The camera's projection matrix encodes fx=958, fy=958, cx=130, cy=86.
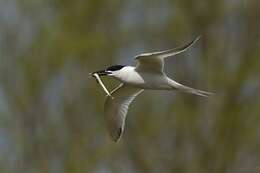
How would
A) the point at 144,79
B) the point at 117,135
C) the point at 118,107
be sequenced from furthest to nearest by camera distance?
the point at 118,107
the point at 117,135
the point at 144,79

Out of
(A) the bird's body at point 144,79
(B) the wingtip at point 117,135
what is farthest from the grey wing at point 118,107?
(A) the bird's body at point 144,79

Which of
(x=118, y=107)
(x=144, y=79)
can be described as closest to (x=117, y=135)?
(x=118, y=107)

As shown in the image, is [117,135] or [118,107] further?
[118,107]

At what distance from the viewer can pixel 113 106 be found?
3.97m

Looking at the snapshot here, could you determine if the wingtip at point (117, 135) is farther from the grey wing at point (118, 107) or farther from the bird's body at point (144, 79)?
the bird's body at point (144, 79)

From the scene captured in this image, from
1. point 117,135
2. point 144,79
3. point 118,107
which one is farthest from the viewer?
point 118,107

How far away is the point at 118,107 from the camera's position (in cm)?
398

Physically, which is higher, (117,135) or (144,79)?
(144,79)

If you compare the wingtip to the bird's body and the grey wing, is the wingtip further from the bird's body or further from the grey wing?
the bird's body

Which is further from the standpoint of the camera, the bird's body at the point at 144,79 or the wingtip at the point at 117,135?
the wingtip at the point at 117,135

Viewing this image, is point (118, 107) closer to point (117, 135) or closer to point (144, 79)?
point (117, 135)

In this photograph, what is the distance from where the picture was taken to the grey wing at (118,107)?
3.93m

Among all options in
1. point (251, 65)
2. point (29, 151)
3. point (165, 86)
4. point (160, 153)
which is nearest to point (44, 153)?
point (29, 151)

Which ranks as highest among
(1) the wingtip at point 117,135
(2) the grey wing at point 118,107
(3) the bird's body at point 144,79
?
(3) the bird's body at point 144,79
